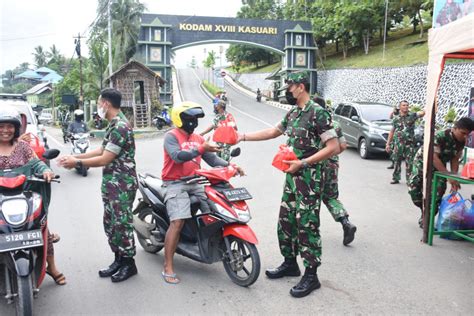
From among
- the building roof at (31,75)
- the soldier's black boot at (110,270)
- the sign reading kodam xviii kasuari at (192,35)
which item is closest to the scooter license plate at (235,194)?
the soldier's black boot at (110,270)

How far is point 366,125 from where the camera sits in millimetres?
12531

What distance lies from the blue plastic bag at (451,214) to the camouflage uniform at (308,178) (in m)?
2.35

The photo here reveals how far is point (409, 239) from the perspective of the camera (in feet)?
18.1

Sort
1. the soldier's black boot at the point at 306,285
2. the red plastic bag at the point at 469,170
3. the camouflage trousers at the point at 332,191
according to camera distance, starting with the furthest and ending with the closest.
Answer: the camouflage trousers at the point at 332,191 → the red plastic bag at the point at 469,170 → the soldier's black boot at the point at 306,285

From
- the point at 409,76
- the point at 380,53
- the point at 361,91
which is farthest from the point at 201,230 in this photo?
the point at 380,53

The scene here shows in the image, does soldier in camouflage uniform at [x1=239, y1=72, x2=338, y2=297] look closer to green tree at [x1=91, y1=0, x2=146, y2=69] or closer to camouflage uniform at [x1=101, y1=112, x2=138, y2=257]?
camouflage uniform at [x1=101, y1=112, x2=138, y2=257]

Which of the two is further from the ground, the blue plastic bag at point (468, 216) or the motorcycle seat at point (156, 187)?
the motorcycle seat at point (156, 187)

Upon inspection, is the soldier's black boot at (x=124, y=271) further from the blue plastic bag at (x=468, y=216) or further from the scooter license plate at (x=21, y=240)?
the blue plastic bag at (x=468, y=216)

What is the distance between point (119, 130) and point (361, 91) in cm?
2782

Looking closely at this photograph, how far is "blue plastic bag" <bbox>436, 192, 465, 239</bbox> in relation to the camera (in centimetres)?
543

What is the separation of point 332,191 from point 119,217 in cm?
265

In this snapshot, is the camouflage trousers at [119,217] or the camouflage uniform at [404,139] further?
the camouflage uniform at [404,139]

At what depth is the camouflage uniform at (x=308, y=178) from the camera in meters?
3.75

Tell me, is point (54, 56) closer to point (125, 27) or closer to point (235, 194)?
point (125, 27)
